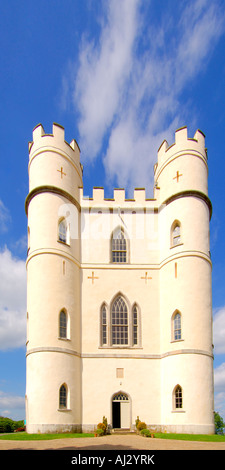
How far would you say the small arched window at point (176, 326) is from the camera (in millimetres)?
26830

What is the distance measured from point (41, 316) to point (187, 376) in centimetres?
892

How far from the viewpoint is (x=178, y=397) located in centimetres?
2580

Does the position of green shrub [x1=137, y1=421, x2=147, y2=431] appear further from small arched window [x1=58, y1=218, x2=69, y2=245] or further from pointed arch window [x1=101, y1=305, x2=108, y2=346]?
small arched window [x1=58, y1=218, x2=69, y2=245]

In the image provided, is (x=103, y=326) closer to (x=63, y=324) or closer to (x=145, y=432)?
(x=63, y=324)

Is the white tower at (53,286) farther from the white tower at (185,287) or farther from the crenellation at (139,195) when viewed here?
the white tower at (185,287)

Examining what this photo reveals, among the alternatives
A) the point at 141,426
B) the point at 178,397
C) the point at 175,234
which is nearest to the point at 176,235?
the point at 175,234

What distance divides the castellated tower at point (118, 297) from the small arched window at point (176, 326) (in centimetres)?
10

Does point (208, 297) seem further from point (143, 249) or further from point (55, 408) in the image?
point (55, 408)

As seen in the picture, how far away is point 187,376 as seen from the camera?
2541cm

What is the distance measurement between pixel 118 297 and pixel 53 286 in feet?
15.5

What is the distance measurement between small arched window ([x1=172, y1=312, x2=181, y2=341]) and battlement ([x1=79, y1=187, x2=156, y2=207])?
26.0 ft

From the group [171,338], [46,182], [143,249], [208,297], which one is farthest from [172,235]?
[46,182]
